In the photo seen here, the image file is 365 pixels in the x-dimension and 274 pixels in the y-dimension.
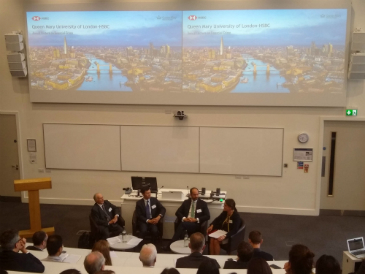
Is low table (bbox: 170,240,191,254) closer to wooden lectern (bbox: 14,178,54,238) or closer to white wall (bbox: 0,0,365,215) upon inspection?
white wall (bbox: 0,0,365,215)

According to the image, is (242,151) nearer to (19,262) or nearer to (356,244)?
(356,244)

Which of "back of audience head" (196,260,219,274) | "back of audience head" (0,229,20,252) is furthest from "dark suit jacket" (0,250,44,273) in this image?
"back of audience head" (196,260,219,274)

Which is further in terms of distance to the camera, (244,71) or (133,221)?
(244,71)

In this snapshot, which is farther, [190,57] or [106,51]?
[106,51]

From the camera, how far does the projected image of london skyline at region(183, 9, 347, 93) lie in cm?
730

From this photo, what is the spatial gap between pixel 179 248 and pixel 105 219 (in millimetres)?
1617

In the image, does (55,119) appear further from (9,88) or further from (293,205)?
(293,205)

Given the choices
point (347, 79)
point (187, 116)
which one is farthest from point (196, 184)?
point (347, 79)

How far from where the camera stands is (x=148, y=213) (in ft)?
21.1

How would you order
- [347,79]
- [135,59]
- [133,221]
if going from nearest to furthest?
[133,221] < [347,79] < [135,59]

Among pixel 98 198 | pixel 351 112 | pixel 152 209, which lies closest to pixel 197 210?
pixel 152 209

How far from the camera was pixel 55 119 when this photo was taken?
27.0ft

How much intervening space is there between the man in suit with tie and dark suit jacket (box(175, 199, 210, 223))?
1.01ft

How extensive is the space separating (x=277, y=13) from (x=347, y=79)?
6.38 feet
